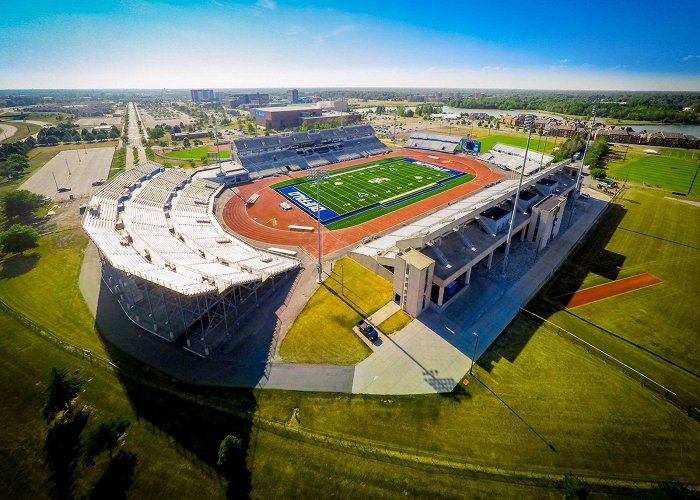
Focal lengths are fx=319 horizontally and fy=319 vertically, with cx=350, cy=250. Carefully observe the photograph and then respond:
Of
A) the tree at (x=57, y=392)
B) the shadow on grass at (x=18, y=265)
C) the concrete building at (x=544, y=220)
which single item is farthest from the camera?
the concrete building at (x=544, y=220)

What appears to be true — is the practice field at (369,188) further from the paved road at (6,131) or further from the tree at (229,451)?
the paved road at (6,131)

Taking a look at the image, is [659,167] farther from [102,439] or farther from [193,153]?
[193,153]

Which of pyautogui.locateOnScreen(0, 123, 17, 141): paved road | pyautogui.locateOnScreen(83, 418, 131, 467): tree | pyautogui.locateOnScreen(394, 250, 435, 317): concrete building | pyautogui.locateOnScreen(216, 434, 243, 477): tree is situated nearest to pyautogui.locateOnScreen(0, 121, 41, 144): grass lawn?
pyautogui.locateOnScreen(0, 123, 17, 141): paved road

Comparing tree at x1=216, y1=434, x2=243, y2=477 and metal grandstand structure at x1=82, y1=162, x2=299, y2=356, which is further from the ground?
metal grandstand structure at x1=82, y1=162, x2=299, y2=356

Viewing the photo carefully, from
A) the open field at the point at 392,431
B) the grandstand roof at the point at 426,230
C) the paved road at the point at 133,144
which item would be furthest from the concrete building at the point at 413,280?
the paved road at the point at 133,144

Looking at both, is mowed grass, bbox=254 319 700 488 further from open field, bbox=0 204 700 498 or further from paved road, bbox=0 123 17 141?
paved road, bbox=0 123 17 141

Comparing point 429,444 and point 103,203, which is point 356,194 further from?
point 429,444
